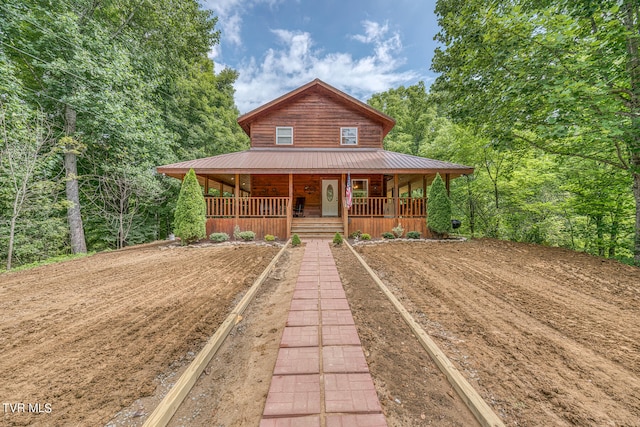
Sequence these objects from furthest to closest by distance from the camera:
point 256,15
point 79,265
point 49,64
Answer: point 256,15 < point 49,64 < point 79,265

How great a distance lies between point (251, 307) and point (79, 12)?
13.9 metres

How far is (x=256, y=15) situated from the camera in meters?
16.7

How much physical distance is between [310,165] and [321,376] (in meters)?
8.17

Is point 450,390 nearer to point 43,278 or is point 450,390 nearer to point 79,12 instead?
point 43,278

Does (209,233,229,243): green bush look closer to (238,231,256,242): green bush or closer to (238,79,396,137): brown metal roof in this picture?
(238,231,256,242): green bush

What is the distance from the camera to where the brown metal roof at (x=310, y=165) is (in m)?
8.82

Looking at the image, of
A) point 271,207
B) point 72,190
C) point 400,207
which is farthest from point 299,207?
point 72,190

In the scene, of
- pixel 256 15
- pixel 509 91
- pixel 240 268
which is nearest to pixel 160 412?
pixel 240 268

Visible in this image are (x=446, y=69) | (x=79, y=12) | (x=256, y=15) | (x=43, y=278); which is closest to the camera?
(x=43, y=278)

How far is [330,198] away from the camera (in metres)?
12.1

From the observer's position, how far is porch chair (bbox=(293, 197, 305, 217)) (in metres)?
11.8

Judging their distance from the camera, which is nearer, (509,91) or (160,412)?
(160,412)

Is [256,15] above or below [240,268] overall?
above
